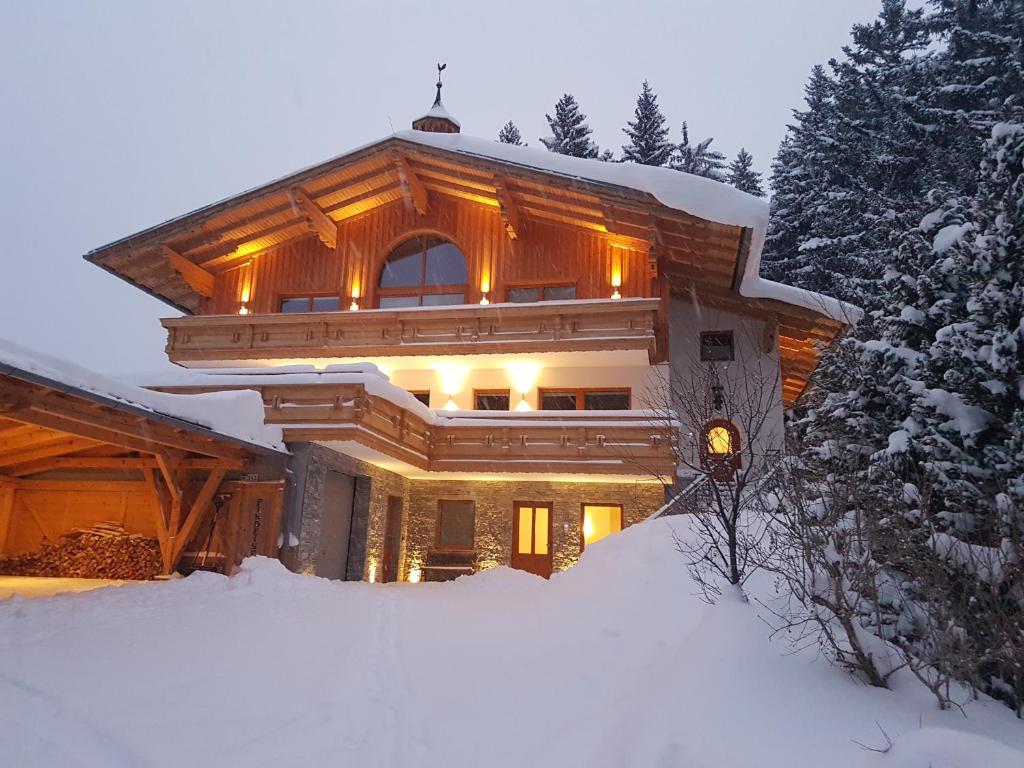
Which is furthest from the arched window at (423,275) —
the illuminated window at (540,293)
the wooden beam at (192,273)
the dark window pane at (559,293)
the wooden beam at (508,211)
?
the wooden beam at (192,273)

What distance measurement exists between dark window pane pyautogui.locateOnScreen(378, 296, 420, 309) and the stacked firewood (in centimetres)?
852

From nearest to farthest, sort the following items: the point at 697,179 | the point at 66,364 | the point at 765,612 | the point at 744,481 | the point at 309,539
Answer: the point at 765,612, the point at 744,481, the point at 66,364, the point at 309,539, the point at 697,179

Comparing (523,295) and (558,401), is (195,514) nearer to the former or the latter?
(558,401)

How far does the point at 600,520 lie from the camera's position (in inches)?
678

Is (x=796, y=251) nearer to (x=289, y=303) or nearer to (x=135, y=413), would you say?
(x=289, y=303)

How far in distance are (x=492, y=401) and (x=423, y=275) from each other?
402 centimetres

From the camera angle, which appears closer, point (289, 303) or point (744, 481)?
point (744, 481)

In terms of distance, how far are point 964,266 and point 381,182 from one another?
16396mm

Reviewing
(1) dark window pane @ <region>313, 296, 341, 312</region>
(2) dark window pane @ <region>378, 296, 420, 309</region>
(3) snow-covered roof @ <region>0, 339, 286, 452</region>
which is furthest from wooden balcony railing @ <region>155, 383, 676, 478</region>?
(1) dark window pane @ <region>313, 296, 341, 312</region>

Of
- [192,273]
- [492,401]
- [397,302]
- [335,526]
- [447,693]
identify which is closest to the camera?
[447,693]

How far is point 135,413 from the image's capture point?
9.98 m

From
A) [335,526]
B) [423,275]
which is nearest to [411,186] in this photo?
[423,275]

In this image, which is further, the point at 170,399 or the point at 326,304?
the point at 326,304

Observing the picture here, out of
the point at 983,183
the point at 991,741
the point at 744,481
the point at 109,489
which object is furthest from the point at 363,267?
the point at 991,741
